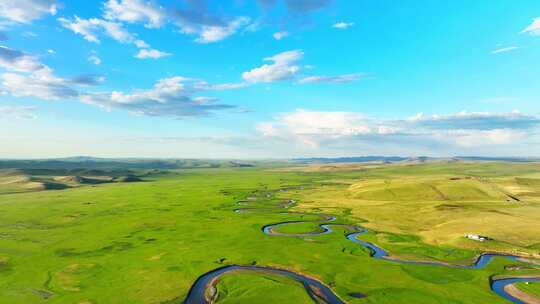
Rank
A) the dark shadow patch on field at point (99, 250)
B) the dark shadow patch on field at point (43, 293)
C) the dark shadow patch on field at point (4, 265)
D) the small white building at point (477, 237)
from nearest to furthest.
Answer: the dark shadow patch on field at point (43, 293)
the dark shadow patch on field at point (4, 265)
the dark shadow patch on field at point (99, 250)
the small white building at point (477, 237)

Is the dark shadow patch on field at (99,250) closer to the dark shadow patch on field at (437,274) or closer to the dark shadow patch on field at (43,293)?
the dark shadow patch on field at (43,293)

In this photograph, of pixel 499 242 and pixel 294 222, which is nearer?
pixel 499 242

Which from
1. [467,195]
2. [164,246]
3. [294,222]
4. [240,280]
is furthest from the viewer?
[467,195]

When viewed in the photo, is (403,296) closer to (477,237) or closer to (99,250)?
(477,237)

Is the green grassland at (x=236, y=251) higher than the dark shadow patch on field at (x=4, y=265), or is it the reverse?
the dark shadow patch on field at (x=4, y=265)

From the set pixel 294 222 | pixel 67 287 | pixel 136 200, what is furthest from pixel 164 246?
pixel 136 200

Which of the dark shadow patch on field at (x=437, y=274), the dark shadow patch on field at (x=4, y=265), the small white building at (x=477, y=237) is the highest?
the small white building at (x=477, y=237)

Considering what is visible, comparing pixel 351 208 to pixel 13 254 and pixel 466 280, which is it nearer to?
pixel 466 280

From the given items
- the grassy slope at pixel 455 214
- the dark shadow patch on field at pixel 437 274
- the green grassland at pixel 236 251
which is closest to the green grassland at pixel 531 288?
the green grassland at pixel 236 251

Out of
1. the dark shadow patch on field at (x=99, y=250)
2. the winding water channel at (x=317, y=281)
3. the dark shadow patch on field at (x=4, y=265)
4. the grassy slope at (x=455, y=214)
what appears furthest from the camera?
the grassy slope at (x=455, y=214)

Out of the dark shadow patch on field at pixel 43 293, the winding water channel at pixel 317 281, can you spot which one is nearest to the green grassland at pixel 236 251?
the dark shadow patch on field at pixel 43 293

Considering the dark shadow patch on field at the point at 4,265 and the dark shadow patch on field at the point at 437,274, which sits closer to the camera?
the dark shadow patch on field at the point at 437,274
